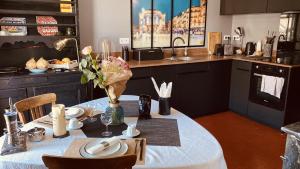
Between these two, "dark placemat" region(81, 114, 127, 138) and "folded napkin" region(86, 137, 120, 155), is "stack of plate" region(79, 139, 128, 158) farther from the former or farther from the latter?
"dark placemat" region(81, 114, 127, 138)

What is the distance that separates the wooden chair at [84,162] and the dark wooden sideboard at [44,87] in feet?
5.99

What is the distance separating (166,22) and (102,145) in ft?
9.70

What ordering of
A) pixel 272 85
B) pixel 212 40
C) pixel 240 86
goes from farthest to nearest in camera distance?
1. pixel 212 40
2. pixel 240 86
3. pixel 272 85

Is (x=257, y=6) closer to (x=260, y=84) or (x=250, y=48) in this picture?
(x=250, y=48)

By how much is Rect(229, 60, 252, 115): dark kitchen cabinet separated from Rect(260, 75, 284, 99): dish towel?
0.29 m

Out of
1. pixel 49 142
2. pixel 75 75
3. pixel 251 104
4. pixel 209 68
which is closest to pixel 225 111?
pixel 251 104

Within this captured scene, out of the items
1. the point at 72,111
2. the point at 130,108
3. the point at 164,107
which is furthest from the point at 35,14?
the point at 164,107

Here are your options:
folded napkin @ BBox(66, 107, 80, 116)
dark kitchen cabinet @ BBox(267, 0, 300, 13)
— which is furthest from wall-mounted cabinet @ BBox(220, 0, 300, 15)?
folded napkin @ BBox(66, 107, 80, 116)

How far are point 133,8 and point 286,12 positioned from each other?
2068 millimetres

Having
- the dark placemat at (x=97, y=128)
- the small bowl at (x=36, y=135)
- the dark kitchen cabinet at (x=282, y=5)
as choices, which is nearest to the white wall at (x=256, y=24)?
the dark kitchen cabinet at (x=282, y=5)

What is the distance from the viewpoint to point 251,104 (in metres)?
3.66

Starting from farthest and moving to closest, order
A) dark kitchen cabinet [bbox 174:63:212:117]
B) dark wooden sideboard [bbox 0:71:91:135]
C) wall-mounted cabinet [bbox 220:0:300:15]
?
dark kitchen cabinet [bbox 174:63:212:117] < wall-mounted cabinet [bbox 220:0:300:15] < dark wooden sideboard [bbox 0:71:91:135]

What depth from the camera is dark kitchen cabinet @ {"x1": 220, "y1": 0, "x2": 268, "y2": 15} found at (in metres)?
3.63

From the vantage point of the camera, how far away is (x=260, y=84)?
3.46 meters
